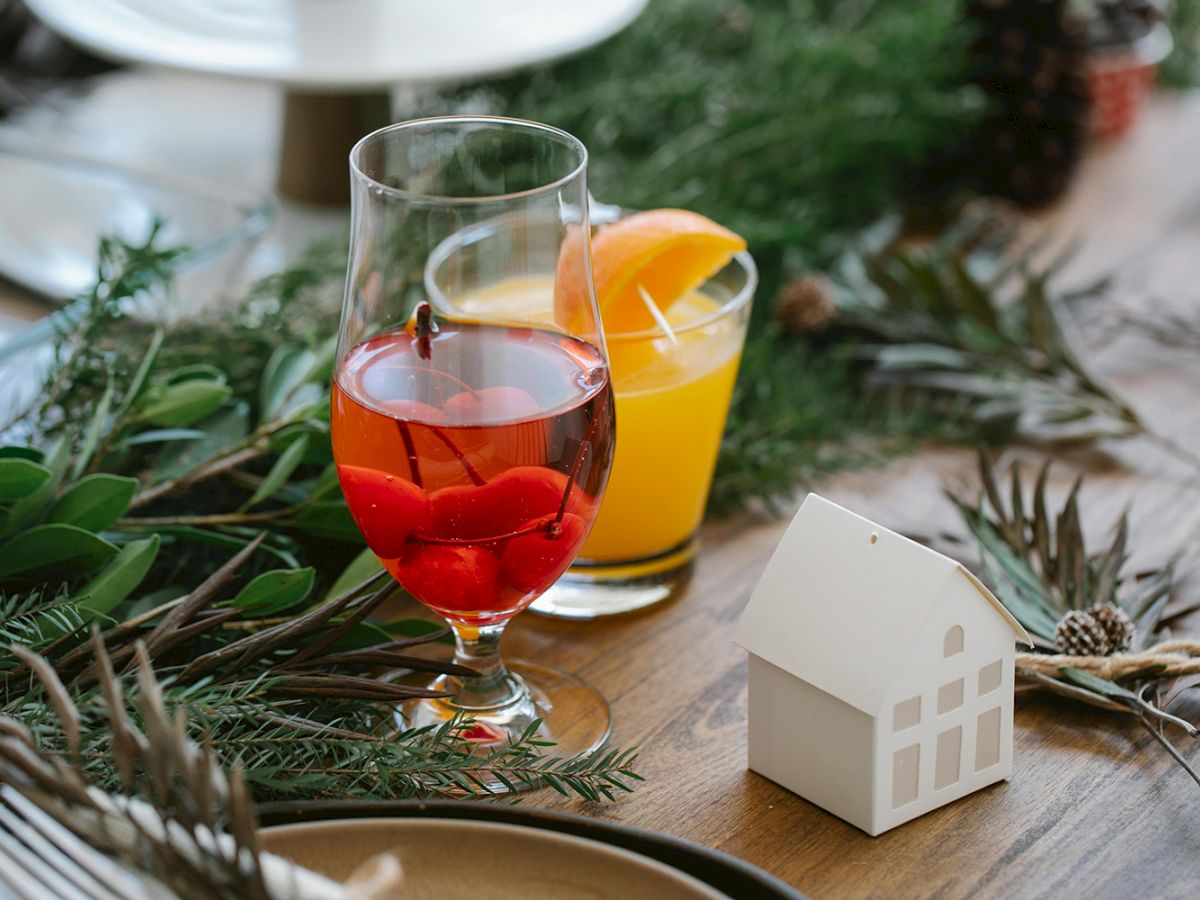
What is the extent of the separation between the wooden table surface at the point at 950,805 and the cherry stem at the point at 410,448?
0.51 feet

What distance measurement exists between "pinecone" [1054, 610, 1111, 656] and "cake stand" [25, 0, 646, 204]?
2.04ft

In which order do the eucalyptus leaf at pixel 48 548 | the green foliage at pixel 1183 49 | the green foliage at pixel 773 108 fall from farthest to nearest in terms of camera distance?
the green foliage at pixel 1183 49 → the green foliage at pixel 773 108 → the eucalyptus leaf at pixel 48 548

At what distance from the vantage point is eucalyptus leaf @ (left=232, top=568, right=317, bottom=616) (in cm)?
64

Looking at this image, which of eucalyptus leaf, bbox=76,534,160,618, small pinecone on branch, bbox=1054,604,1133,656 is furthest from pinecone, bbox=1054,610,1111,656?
eucalyptus leaf, bbox=76,534,160,618

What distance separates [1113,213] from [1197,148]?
0.21 meters

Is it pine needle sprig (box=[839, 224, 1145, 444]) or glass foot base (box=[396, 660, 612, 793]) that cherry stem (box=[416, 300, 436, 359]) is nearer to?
glass foot base (box=[396, 660, 612, 793])

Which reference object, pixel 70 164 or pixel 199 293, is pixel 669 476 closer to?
pixel 199 293

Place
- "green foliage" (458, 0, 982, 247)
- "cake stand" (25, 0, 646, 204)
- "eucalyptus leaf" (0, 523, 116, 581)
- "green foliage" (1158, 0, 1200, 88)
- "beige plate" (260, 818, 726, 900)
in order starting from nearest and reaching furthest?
1. "beige plate" (260, 818, 726, 900)
2. "eucalyptus leaf" (0, 523, 116, 581)
3. "cake stand" (25, 0, 646, 204)
4. "green foliage" (458, 0, 982, 247)
5. "green foliage" (1158, 0, 1200, 88)

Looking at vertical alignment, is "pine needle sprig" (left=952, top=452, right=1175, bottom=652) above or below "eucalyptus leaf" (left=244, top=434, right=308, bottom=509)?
below

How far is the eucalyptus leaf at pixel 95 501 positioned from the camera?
66cm

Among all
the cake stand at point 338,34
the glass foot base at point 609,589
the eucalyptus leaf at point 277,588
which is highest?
the cake stand at point 338,34

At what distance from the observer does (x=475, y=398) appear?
58 cm

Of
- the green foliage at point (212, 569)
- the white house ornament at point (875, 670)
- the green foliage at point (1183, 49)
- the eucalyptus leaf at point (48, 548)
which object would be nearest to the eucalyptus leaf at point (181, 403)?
the green foliage at point (212, 569)

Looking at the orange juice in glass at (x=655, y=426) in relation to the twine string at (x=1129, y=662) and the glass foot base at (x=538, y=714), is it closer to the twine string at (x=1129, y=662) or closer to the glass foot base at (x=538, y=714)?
the glass foot base at (x=538, y=714)
